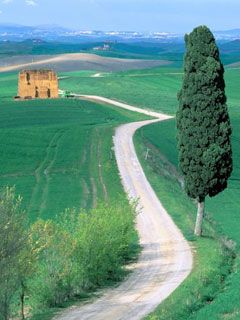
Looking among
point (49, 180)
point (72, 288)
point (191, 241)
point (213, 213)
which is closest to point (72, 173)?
point (49, 180)

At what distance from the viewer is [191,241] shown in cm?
4566

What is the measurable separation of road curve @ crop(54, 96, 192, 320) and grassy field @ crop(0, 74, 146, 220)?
4.54m

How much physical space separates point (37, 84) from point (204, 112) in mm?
98938

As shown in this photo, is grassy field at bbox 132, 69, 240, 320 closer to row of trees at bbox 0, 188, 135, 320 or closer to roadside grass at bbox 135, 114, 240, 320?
roadside grass at bbox 135, 114, 240, 320

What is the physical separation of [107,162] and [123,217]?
3396 cm

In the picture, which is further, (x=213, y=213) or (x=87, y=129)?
(x=87, y=129)

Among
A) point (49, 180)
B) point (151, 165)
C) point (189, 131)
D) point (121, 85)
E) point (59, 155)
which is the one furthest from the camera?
point (121, 85)

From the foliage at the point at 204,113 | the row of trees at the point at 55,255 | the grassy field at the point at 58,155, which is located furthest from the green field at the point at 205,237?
the foliage at the point at 204,113

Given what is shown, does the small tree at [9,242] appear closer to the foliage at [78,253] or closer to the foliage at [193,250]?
the foliage at [78,253]

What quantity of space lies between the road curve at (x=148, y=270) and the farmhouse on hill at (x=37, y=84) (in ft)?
251

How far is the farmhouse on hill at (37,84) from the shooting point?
13762cm

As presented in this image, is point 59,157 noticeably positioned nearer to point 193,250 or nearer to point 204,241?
point 204,241

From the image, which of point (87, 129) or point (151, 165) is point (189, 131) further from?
point (87, 129)

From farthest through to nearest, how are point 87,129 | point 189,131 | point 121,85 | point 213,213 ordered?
point 121,85, point 87,129, point 213,213, point 189,131
